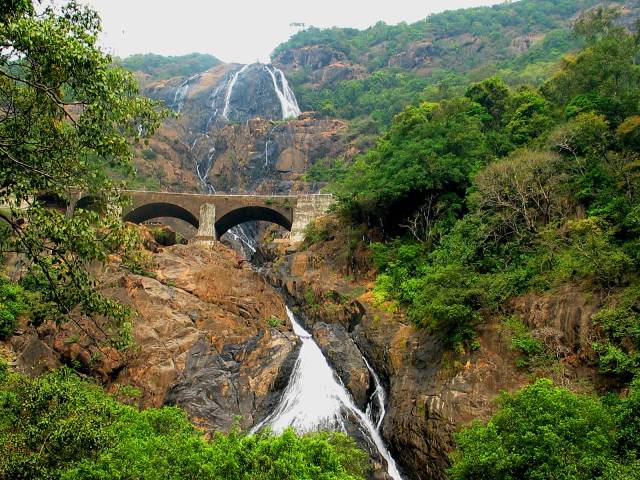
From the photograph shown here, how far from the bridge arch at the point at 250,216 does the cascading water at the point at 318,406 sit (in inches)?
903

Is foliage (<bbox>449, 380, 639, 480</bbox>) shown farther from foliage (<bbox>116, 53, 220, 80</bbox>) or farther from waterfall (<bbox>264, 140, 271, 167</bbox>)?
foliage (<bbox>116, 53, 220, 80</bbox>)

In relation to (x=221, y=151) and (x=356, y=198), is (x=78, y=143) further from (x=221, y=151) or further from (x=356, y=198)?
(x=221, y=151)

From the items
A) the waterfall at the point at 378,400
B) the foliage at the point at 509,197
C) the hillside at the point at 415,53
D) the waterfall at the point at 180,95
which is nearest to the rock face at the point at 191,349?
the waterfall at the point at 378,400

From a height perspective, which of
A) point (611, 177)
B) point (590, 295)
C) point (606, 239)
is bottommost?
point (590, 295)

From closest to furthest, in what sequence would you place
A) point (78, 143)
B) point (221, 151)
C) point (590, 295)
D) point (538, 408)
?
point (78, 143)
point (538, 408)
point (590, 295)
point (221, 151)

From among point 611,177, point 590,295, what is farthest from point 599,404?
point 611,177

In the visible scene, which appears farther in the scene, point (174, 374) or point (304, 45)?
point (304, 45)

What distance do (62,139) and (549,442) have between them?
11.1m

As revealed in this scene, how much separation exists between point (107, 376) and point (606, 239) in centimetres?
1854

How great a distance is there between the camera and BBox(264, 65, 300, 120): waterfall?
7975 centimetres

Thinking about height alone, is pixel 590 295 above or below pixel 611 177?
below

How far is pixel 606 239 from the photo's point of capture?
16453mm

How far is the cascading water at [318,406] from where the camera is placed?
724 inches

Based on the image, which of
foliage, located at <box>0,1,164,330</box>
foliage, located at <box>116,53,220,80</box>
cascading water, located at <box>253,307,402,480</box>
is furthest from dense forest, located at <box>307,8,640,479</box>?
foliage, located at <box>116,53,220,80</box>
